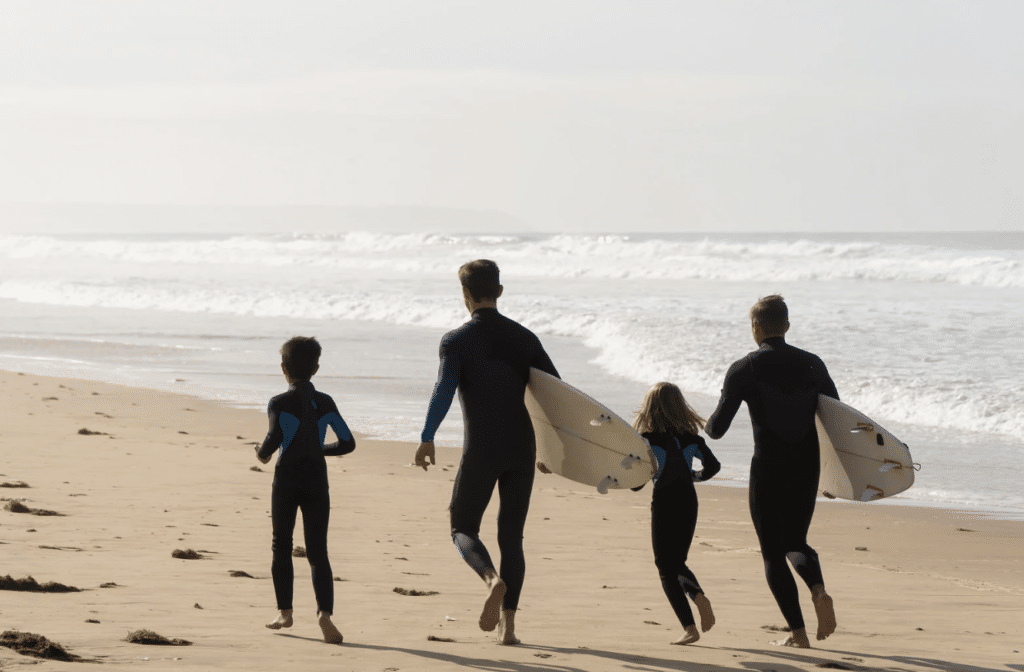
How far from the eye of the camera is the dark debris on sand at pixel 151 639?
4.10 metres

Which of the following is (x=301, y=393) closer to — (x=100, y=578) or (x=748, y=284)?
(x=100, y=578)

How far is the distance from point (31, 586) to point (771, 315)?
3.42 m

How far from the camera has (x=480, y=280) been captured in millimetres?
4438

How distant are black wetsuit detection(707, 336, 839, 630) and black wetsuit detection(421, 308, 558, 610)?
80 cm

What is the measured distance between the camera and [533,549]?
22.3 ft

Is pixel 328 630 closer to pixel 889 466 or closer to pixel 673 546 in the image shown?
pixel 673 546

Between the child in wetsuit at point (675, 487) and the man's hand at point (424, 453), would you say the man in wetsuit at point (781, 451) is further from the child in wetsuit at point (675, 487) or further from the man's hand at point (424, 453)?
the man's hand at point (424, 453)

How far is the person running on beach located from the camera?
4.26 metres

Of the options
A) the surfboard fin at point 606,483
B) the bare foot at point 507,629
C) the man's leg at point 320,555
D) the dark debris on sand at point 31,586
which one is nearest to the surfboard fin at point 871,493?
the surfboard fin at point 606,483

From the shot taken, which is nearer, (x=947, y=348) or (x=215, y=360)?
(x=947, y=348)

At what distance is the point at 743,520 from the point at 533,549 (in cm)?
188

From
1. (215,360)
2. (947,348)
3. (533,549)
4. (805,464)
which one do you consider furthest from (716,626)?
(215,360)

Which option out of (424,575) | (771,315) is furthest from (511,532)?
(424,575)

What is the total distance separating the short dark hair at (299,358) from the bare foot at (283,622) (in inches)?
38.3
